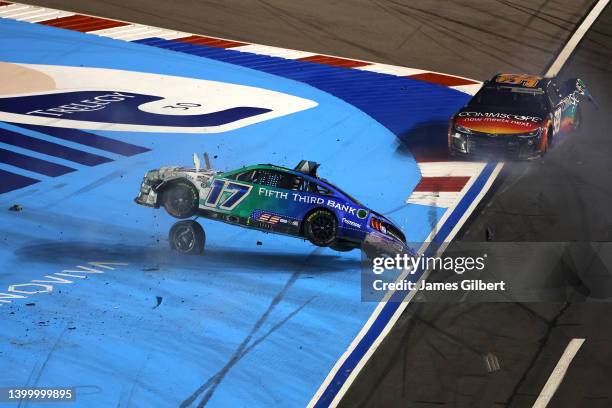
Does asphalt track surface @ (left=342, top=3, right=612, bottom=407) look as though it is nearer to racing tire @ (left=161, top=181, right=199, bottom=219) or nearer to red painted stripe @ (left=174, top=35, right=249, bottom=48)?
racing tire @ (left=161, top=181, right=199, bottom=219)

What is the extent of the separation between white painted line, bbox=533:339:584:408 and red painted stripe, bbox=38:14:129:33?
13982 millimetres

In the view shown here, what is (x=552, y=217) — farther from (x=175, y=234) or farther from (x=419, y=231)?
(x=175, y=234)

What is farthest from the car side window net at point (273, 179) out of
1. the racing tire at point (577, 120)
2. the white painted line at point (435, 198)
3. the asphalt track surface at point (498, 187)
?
the racing tire at point (577, 120)

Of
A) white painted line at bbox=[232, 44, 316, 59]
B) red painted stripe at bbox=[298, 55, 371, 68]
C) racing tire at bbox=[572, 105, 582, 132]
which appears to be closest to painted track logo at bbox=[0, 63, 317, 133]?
white painted line at bbox=[232, 44, 316, 59]

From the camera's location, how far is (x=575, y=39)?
24.5 metres


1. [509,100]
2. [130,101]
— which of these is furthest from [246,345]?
[509,100]

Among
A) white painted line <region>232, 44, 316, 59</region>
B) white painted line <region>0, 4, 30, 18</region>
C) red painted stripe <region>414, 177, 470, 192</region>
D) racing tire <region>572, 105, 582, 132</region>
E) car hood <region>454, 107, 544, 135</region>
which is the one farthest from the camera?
white painted line <region>0, 4, 30, 18</region>

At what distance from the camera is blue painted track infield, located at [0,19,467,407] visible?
15.3 meters

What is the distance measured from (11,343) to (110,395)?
1.90 m

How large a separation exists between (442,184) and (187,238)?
4946 mm

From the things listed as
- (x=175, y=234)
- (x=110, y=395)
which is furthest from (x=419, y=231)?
(x=110, y=395)

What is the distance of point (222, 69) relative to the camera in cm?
2300

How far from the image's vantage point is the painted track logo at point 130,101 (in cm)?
2088

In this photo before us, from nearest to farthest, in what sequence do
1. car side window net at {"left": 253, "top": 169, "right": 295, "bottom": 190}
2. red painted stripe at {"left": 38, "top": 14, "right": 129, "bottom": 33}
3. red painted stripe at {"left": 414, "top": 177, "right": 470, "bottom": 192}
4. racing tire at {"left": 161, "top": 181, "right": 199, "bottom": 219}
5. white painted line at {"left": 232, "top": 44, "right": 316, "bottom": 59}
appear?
car side window net at {"left": 253, "top": 169, "right": 295, "bottom": 190} → racing tire at {"left": 161, "top": 181, "right": 199, "bottom": 219} → red painted stripe at {"left": 414, "top": 177, "right": 470, "bottom": 192} → white painted line at {"left": 232, "top": 44, "right": 316, "bottom": 59} → red painted stripe at {"left": 38, "top": 14, "right": 129, "bottom": 33}
